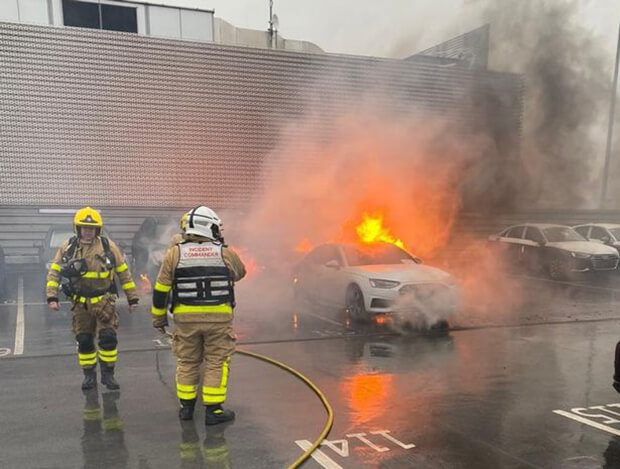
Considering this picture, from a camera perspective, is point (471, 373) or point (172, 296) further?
point (471, 373)

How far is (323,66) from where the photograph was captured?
1346cm

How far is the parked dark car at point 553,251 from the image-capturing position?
12.2 meters

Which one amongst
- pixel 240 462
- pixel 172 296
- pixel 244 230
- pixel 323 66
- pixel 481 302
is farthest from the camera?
pixel 323 66

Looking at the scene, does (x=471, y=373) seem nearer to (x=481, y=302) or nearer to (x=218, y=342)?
(x=218, y=342)

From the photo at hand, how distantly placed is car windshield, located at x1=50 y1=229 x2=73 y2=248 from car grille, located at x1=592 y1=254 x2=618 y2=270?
1194cm

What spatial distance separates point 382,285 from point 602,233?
10305mm

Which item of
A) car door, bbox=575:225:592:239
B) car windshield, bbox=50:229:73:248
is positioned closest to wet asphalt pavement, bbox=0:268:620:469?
car windshield, bbox=50:229:73:248

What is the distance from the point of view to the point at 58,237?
33.7ft

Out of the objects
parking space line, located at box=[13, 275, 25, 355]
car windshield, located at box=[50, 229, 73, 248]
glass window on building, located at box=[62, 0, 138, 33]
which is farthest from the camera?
glass window on building, located at box=[62, 0, 138, 33]

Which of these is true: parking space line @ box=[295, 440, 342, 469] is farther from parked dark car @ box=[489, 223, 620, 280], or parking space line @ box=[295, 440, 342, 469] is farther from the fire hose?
parked dark car @ box=[489, 223, 620, 280]

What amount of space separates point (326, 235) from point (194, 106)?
18.5 ft

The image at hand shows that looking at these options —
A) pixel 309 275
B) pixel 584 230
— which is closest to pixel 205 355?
pixel 309 275

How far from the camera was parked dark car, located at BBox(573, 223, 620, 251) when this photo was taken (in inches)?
545

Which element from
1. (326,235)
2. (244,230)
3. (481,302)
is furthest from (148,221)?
(481,302)
